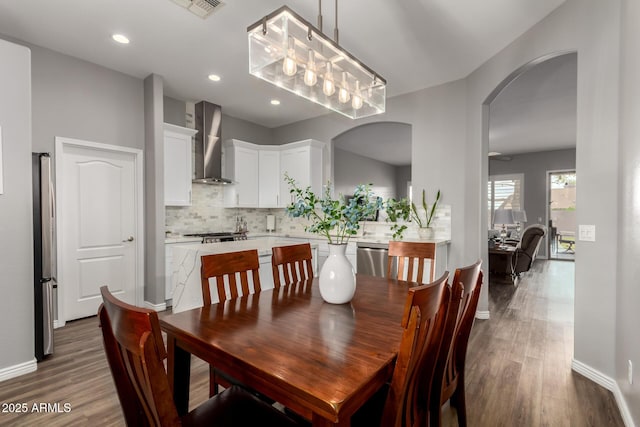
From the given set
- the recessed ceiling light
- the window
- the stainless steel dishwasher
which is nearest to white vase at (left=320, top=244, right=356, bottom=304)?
the stainless steel dishwasher

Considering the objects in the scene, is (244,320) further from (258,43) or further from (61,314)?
(61,314)

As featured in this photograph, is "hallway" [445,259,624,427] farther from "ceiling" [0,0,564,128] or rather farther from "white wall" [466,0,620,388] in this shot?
"ceiling" [0,0,564,128]

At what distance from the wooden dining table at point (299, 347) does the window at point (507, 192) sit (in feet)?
28.2

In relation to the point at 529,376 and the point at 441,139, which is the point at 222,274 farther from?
the point at 441,139

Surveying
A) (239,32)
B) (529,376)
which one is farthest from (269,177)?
(529,376)

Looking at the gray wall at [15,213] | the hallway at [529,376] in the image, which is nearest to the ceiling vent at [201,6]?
the gray wall at [15,213]

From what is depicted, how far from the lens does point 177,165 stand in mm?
4250

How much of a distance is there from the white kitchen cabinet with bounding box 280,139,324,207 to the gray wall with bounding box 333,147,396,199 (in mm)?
1667

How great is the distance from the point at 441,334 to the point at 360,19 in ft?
8.59

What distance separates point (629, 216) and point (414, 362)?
1741 mm

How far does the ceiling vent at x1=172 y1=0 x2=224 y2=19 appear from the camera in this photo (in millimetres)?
2429

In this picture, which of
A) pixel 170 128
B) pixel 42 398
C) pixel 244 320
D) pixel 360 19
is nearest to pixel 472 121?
pixel 360 19

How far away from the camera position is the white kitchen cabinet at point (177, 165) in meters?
4.13

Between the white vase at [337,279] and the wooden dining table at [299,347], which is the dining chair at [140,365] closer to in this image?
the wooden dining table at [299,347]
